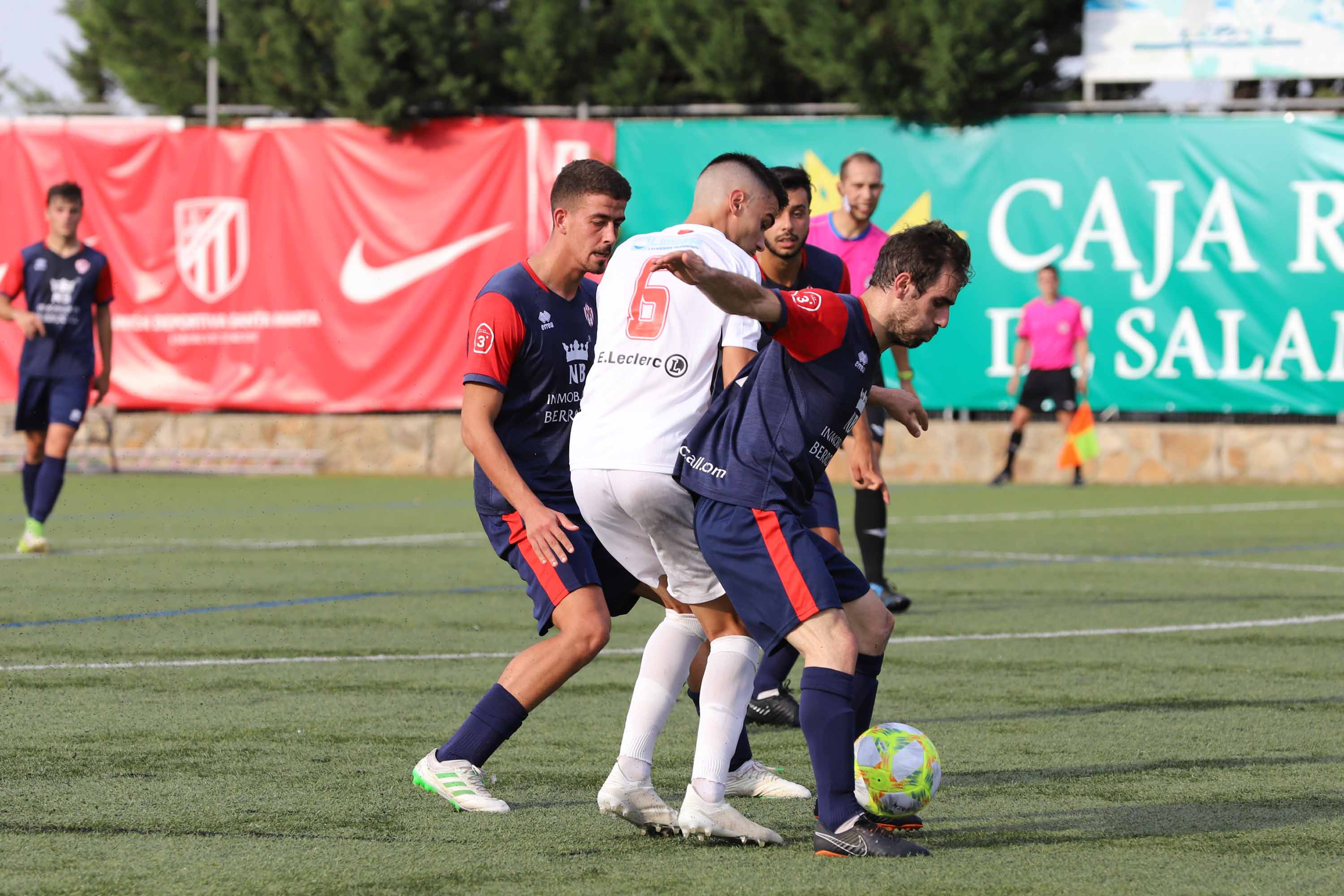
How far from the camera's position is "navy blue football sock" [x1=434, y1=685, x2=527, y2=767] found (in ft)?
16.3

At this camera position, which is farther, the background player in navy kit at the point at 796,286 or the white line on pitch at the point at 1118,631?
the white line on pitch at the point at 1118,631

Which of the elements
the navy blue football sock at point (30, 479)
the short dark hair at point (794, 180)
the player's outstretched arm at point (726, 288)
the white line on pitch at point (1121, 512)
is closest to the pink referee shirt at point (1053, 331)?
the white line on pitch at point (1121, 512)

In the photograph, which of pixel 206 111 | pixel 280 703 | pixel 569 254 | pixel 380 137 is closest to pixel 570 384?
pixel 569 254

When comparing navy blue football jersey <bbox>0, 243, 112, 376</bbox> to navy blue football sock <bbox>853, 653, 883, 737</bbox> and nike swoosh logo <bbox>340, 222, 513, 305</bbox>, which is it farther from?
navy blue football sock <bbox>853, 653, 883, 737</bbox>

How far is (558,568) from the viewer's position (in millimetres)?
5035

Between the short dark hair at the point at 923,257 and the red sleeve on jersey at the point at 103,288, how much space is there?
900 centimetres

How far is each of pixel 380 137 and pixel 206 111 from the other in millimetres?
2983

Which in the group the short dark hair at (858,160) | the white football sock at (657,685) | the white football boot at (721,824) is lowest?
the white football boot at (721,824)

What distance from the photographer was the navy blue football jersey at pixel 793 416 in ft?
14.4

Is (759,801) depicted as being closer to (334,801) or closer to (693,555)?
(693,555)

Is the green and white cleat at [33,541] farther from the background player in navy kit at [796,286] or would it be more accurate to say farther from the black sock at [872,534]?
the background player in navy kit at [796,286]

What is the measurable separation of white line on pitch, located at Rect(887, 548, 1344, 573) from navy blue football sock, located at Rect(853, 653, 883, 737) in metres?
7.08

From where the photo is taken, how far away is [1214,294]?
63.0ft

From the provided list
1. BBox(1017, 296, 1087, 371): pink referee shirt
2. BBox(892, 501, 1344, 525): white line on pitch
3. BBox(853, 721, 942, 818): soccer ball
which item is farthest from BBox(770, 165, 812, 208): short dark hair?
BBox(1017, 296, 1087, 371): pink referee shirt
